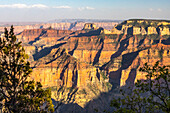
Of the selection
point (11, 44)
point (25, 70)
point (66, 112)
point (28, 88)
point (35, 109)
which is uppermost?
point (11, 44)

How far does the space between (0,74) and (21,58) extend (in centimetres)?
320

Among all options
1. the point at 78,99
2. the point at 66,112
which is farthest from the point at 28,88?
the point at 78,99

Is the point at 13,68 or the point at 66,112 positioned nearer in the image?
the point at 13,68

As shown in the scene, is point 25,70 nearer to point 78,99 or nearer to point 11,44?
point 11,44

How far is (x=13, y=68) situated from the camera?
3553 centimetres

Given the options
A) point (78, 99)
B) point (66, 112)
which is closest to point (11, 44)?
point (66, 112)

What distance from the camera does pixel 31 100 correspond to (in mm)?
34812

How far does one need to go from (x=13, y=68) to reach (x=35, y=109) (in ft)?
19.0

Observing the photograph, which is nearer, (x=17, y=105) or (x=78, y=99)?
(x=17, y=105)

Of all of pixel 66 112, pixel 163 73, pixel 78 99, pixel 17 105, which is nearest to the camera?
pixel 163 73

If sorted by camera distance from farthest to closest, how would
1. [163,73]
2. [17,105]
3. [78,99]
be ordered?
[78,99]
[17,105]
[163,73]

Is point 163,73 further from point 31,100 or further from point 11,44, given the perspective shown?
point 11,44

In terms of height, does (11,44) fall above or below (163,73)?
above

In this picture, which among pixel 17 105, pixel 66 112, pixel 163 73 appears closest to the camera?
pixel 163 73
